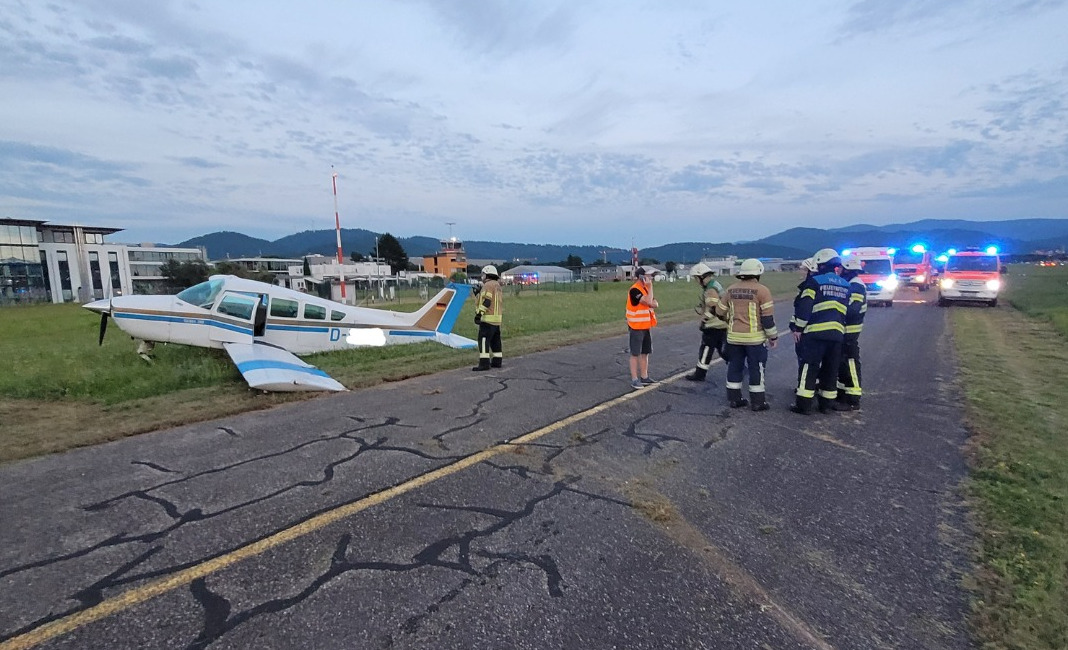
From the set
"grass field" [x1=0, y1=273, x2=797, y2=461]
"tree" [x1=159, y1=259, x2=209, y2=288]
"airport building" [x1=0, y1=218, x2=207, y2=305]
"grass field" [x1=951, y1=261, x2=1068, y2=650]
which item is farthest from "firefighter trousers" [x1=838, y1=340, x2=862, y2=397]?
"tree" [x1=159, y1=259, x2=209, y2=288]

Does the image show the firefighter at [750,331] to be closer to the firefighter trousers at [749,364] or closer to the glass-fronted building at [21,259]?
the firefighter trousers at [749,364]

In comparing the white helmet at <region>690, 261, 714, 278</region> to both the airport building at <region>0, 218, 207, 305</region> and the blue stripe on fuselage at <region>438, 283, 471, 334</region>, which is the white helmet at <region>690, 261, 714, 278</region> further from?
the airport building at <region>0, 218, 207, 305</region>

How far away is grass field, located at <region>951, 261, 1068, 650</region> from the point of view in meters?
2.69

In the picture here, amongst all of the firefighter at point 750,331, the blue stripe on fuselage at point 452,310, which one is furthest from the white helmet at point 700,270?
the blue stripe on fuselage at point 452,310

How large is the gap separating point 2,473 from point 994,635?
25.0ft

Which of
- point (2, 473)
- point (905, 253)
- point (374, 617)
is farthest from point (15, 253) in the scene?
point (905, 253)

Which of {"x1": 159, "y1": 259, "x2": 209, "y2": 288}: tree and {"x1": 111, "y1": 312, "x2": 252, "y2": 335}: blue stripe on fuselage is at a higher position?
{"x1": 159, "y1": 259, "x2": 209, "y2": 288}: tree

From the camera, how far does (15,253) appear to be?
68.6 m

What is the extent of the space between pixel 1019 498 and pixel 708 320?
4.75 meters

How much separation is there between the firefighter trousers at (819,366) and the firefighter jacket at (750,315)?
47cm

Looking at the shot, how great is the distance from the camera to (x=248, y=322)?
1017 cm

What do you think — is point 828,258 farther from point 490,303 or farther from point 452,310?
point 452,310

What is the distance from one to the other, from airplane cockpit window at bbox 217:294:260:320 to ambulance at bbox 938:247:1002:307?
2626 centimetres

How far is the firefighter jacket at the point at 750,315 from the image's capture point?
6.80 meters
